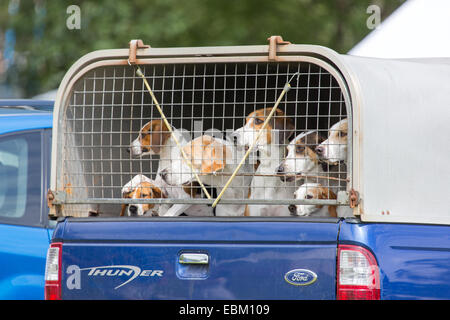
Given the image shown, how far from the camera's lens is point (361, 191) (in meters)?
4.32

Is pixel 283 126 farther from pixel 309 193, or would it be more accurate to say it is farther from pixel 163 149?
pixel 163 149

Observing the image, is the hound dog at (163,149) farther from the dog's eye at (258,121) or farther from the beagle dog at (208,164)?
the dog's eye at (258,121)

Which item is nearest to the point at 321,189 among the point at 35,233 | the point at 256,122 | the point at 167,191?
the point at 256,122

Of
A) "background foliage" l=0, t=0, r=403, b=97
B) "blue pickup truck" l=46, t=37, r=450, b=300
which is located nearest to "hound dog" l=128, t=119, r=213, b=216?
"blue pickup truck" l=46, t=37, r=450, b=300

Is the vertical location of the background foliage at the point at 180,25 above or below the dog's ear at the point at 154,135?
above

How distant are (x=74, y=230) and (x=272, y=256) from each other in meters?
1.20

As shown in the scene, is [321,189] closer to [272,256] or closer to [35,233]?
[272,256]

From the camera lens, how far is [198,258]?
456cm

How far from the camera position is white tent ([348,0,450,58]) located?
652 cm

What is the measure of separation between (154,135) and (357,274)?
1983 mm

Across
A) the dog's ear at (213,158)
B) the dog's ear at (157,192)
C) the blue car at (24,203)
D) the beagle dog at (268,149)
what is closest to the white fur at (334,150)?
the beagle dog at (268,149)

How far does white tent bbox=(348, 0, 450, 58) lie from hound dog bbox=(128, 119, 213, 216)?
2.16m

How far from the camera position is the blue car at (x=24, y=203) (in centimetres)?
590

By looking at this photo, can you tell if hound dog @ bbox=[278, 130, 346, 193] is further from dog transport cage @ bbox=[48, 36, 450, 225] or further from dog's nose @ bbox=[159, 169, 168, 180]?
dog's nose @ bbox=[159, 169, 168, 180]
